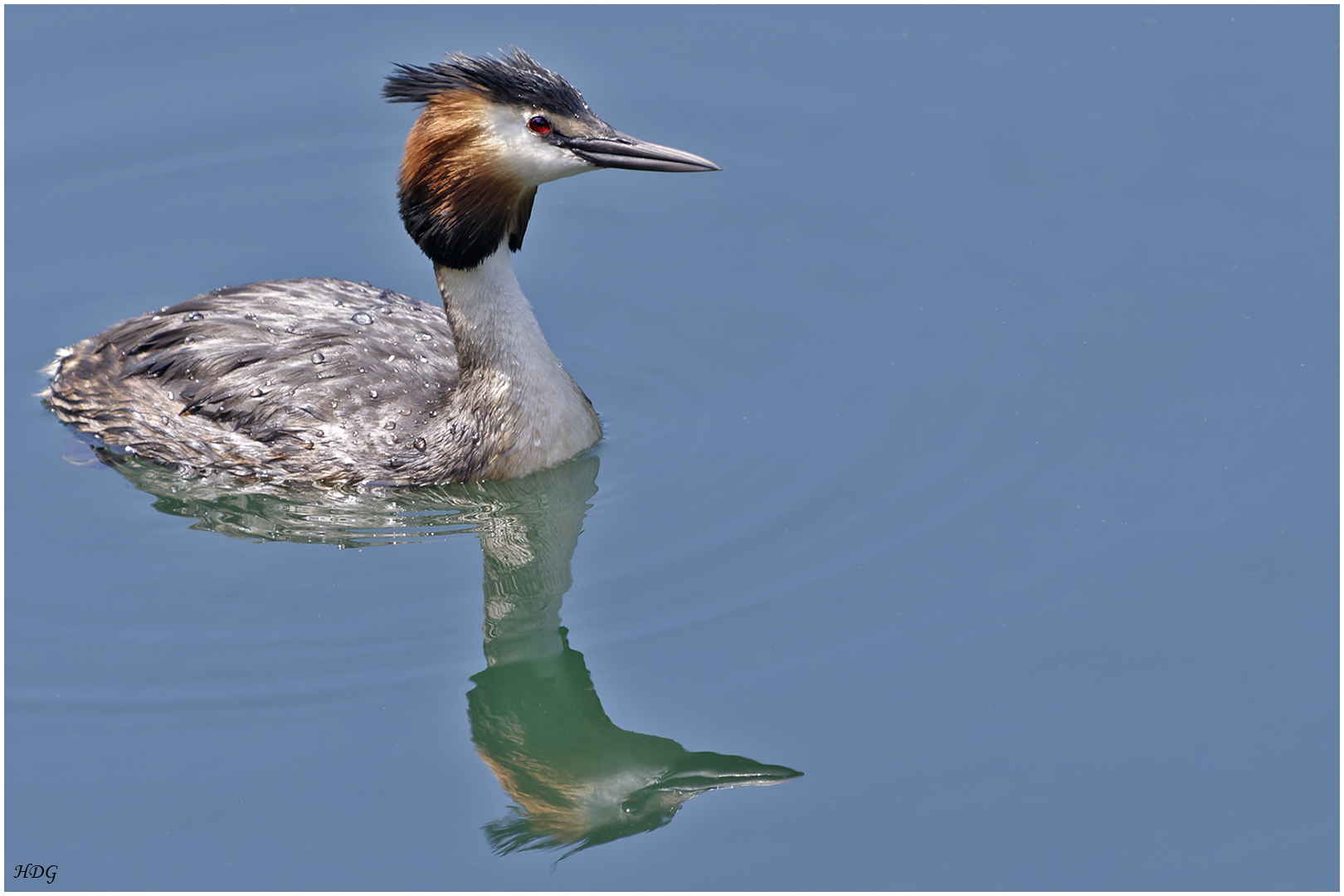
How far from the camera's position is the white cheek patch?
342 inches

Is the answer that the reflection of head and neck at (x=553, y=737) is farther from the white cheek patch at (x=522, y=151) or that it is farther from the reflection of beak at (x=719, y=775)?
the white cheek patch at (x=522, y=151)

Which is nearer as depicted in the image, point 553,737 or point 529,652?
point 553,737

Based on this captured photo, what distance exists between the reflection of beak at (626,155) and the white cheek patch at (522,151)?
0.17 feet

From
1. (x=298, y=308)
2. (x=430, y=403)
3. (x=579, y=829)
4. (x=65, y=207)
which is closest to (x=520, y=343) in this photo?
(x=430, y=403)

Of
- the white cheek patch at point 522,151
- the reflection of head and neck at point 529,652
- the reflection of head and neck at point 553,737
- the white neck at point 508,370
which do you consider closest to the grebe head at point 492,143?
the white cheek patch at point 522,151

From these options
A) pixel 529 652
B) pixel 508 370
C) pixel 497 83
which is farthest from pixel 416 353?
pixel 529 652

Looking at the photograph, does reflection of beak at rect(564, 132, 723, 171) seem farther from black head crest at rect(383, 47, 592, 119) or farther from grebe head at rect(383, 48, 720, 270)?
black head crest at rect(383, 47, 592, 119)

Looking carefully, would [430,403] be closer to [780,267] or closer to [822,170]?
[780,267]

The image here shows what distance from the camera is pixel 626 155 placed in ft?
28.9

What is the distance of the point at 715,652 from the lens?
8.41 metres

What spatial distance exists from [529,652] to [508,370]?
→ 1.57 metres

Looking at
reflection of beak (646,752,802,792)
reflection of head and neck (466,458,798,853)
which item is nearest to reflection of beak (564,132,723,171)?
reflection of head and neck (466,458,798,853)

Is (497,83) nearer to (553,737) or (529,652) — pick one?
(529,652)

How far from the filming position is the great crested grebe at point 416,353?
8.74m
